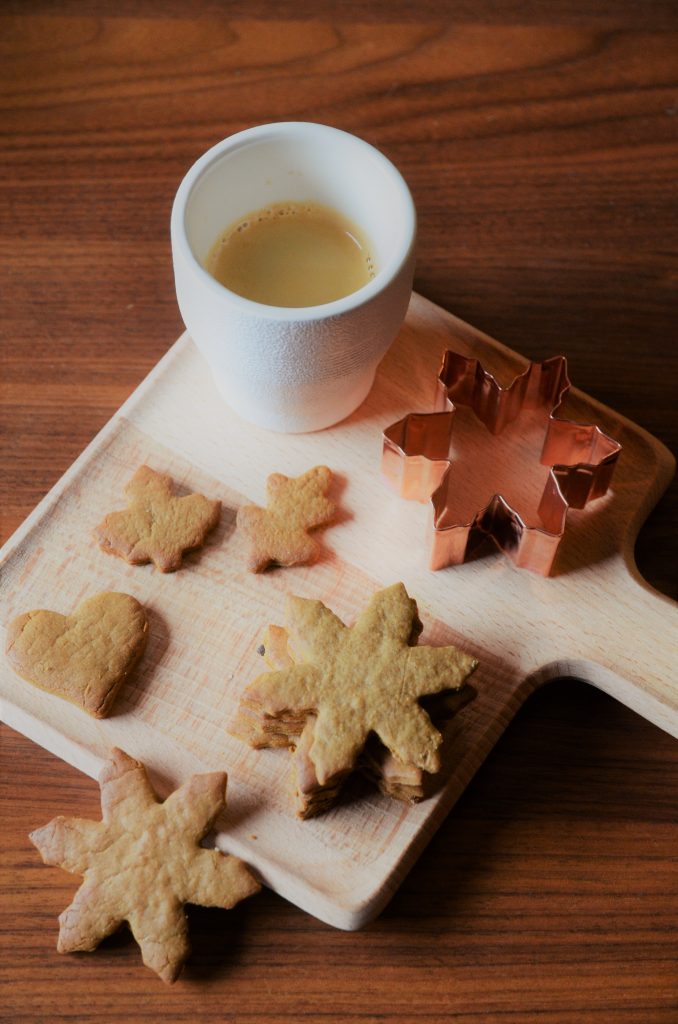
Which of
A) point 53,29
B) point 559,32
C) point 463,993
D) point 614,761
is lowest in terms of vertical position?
point 463,993

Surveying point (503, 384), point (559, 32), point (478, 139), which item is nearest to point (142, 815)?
point (503, 384)

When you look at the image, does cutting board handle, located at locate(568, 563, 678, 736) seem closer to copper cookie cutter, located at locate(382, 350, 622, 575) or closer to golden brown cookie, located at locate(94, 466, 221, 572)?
copper cookie cutter, located at locate(382, 350, 622, 575)

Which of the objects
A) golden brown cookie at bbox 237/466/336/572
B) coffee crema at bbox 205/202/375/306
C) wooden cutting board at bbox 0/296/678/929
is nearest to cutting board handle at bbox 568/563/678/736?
wooden cutting board at bbox 0/296/678/929

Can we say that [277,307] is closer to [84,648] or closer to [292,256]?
[292,256]

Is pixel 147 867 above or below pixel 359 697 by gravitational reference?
below

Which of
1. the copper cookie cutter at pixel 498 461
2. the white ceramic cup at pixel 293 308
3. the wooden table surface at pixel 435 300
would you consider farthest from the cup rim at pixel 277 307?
the wooden table surface at pixel 435 300

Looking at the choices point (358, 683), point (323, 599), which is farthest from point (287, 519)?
point (358, 683)

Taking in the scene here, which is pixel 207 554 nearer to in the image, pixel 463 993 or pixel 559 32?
pixel 463 993

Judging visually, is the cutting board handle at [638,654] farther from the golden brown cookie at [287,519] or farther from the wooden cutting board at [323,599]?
the golden brown cookie at [287,519]
